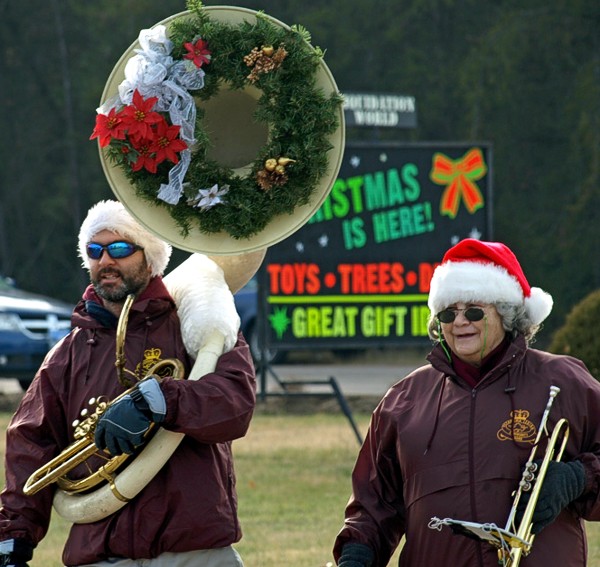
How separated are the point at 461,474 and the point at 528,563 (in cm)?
31

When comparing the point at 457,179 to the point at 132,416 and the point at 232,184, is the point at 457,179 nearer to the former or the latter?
the point at 232,184

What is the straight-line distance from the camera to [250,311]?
17547mm

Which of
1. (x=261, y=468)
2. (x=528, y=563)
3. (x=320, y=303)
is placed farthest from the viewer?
(x=320, y=303)

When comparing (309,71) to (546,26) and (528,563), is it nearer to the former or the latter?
(528,563)

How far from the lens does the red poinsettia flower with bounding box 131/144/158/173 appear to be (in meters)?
4.75

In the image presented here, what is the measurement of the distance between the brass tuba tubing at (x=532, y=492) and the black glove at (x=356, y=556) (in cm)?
44

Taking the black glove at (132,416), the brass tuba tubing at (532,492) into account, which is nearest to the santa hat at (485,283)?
the brass tuba tubing at (532,492)

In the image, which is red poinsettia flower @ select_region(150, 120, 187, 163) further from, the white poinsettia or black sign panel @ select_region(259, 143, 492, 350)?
black sign panel @ select_region(259, 143, 492, 350)

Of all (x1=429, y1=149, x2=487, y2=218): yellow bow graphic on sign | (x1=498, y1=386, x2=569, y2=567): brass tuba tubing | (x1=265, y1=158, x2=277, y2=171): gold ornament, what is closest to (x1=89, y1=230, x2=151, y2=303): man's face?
(x1=265, y1=158, x2=277, y2=171): gold ornament

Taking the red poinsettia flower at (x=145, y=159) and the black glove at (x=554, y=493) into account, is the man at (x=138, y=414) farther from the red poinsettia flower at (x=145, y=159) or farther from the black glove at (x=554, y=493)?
the black glove at (x=554, y=493)

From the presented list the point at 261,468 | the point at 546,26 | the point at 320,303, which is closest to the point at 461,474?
the point at 261,468

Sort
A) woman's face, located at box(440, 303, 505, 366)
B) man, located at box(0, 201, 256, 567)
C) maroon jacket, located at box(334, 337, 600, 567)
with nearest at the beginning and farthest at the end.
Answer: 1. maroon jacket, located at box(334, 337, 600, 567)
2. woman's face, located at box(440, 303, 505, 366)
3. man, located at box(0, 201, 256, 567)

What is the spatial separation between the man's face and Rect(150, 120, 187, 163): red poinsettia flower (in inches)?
12.4

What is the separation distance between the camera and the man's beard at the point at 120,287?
4.74m
